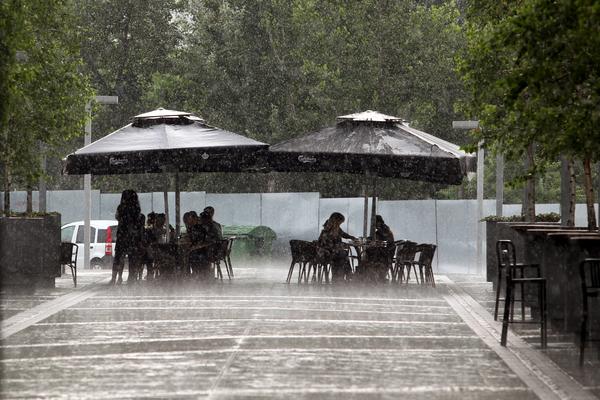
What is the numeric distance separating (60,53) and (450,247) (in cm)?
1473

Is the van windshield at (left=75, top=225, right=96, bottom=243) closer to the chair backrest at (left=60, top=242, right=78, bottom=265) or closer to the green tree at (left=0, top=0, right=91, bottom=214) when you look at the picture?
the green tree at (left=0, top=0, right=91, bottom=214)

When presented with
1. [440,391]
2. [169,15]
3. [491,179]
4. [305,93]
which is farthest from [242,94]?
[440,391]

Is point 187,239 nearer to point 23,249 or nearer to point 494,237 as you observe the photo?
point 23,249

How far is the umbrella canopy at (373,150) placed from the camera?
2398cm

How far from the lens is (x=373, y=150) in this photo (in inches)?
945

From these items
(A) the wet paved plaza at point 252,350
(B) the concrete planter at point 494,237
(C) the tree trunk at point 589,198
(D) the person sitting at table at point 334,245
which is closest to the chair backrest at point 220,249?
(D) the person sitting at table at point 334,245

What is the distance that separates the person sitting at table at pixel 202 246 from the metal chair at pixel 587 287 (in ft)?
41.6

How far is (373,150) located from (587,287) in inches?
452

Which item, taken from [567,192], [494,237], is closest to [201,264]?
[494,237]

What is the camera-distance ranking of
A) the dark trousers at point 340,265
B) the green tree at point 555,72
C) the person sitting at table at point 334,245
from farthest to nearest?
1. the dark trousers at point 340,265
2. the person sitting at table at point 334,245
3. the green tree at point 555,72

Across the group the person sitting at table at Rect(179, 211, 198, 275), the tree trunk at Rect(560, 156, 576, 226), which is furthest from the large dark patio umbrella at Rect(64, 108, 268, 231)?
the tree trunk at Rect(560, 156, 576, 226)

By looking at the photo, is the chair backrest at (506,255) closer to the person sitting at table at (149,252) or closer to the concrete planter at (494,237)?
the concrete planter at (494,237)

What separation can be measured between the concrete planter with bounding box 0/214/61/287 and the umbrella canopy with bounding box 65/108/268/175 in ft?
5.23

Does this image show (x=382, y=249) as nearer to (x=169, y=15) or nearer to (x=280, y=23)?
(x=280, y=23)
